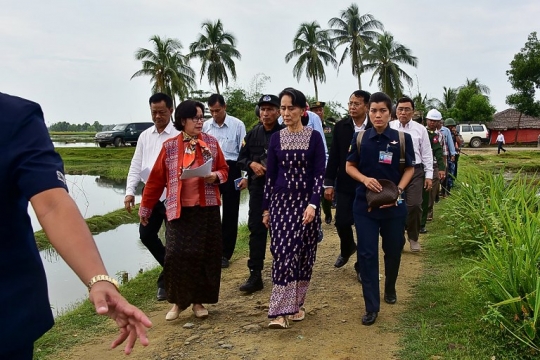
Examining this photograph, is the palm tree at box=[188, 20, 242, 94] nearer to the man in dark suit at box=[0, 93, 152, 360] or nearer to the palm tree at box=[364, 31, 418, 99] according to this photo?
the palm tree at box=[364, 31, 418, 99]

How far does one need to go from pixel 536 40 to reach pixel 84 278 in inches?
1421

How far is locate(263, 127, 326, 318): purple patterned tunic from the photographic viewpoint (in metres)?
3.79

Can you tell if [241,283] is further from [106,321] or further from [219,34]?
[219,34]

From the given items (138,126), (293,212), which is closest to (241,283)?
(293,212)

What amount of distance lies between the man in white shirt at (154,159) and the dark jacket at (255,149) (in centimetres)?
68

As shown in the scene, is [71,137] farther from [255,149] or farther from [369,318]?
[369,318]

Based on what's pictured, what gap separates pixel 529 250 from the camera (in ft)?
10.9

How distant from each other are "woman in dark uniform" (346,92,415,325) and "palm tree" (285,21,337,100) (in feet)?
122

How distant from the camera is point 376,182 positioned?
3.90 m

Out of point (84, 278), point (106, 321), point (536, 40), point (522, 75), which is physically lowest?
point (106, 321)

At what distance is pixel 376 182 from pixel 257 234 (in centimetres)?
143

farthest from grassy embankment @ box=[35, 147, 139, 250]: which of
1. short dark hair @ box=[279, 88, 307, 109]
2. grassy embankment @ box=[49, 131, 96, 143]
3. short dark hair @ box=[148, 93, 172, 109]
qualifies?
grassy embankment @ box=[49, 131, 96, 143]

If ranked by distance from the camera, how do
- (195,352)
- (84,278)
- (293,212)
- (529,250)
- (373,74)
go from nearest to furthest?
(84,278)
(529,250)
(195,352)
(293,212)
(373,74)

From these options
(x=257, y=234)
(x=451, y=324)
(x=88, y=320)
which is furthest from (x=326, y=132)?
(x=451, y=324)
